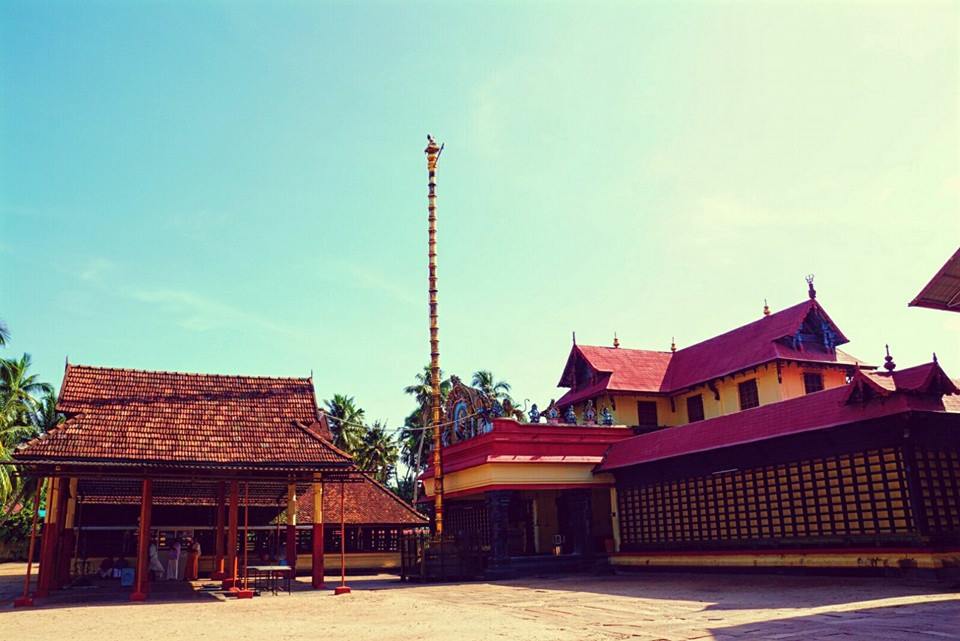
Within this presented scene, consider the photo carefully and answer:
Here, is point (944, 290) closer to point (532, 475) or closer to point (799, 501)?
point (799, 501)

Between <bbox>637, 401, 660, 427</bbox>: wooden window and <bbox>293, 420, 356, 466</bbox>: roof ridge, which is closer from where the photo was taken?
<bbox>293, 420, 356, 466</bbox>: roof ridge

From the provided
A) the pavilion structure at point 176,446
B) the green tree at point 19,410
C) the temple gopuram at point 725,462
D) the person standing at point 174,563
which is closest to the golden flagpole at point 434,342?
the temple gopuram at point 725,462

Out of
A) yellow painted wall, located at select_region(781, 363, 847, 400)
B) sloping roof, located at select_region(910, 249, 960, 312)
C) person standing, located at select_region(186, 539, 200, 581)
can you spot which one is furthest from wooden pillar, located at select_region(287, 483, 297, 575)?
yellow painted wall, located at select_region(781, 363, 847, 400)

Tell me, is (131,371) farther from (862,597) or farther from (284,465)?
(862,597)

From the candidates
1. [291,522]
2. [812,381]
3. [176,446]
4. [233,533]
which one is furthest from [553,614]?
[812,381]

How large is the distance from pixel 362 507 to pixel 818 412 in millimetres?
18696

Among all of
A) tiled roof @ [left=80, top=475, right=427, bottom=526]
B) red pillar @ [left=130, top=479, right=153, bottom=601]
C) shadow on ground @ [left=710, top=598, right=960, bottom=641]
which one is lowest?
shadow on ground @ [left=710, top=598, right=960, bottom=641]

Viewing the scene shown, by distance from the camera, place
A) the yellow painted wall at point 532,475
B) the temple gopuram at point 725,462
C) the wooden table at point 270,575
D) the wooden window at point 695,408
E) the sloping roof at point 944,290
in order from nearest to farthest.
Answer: the sloping roof at point 944,290 → the temple gopuram at point 725,462 → the wooden table at point 270,575 → the yellow painted wall at point 532,475 → the wooden window at point 695,408

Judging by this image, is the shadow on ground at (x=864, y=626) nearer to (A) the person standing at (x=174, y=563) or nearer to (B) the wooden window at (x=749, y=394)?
(B) the wooden window at (x=749, y=394)

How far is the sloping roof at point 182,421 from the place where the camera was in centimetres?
1720

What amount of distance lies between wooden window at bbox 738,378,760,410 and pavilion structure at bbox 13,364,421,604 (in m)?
15.4

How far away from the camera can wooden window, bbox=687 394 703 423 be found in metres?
29.6

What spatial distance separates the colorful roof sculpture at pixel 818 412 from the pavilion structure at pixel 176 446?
9756 mm

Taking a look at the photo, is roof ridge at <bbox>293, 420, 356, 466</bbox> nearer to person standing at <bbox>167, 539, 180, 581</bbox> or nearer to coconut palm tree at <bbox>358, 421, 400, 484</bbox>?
person standing at <bbox>167, 539, 180, 581</bbox>
